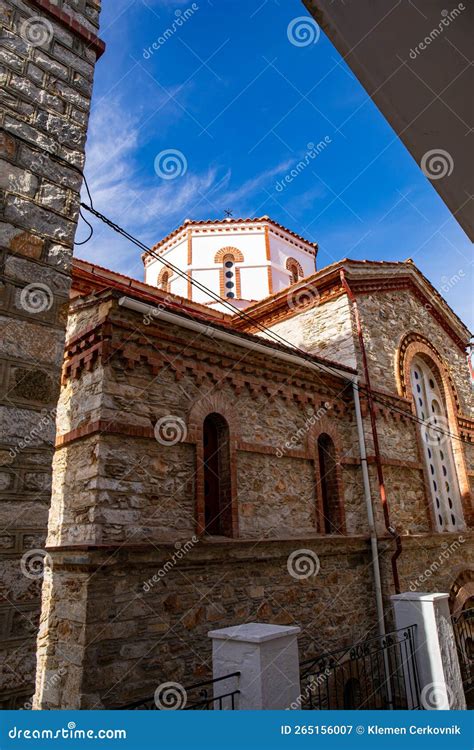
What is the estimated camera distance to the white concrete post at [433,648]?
238 inches

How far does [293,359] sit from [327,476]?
7.66ft

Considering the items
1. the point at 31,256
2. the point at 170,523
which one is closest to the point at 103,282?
the point at 170,523

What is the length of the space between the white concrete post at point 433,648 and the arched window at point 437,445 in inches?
202

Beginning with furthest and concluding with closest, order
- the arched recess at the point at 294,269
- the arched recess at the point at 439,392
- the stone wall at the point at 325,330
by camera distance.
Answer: the arched recess at the point at 294,269, the arched recess at the point at 439,392, the stone wall at the point at 325,330

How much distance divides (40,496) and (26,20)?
3.08m

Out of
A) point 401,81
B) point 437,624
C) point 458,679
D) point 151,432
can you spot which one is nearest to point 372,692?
point 458,679

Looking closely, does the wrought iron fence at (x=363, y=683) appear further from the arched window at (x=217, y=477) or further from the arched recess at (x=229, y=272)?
the arched recess at (x=229, y=272)

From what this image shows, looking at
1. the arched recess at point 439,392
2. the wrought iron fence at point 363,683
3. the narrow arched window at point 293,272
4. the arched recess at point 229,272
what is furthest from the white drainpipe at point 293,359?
the narrow arched window at point 293,272

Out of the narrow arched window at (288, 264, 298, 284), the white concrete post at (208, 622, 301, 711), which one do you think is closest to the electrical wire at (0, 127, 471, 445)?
the white concrete post at (208, 622, 301, 711)

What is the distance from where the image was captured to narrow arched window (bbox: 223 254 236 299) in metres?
16.5

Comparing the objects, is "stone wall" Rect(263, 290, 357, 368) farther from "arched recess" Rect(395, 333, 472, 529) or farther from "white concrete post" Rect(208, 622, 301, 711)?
"white concrete post" Rect(208, 622, 301, 711)

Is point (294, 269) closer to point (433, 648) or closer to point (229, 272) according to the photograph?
point (229, 272)

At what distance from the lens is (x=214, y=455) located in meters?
7.33

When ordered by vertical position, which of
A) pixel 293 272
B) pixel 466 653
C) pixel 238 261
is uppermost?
pixel 293 272
